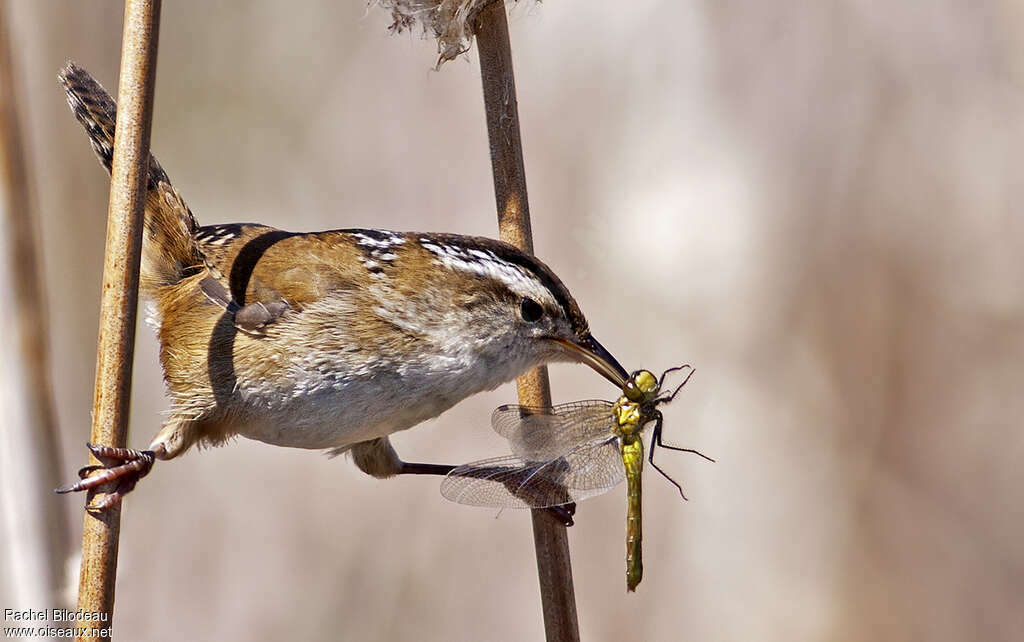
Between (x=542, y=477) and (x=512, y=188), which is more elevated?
(x=512, y=188)

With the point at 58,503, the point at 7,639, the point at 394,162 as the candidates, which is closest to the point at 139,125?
the point at 58,503

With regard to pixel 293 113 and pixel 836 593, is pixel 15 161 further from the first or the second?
pixel 836 593

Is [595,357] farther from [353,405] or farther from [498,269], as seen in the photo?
[353,405]

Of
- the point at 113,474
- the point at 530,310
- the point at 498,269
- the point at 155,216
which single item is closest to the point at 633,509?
the point at 530,310

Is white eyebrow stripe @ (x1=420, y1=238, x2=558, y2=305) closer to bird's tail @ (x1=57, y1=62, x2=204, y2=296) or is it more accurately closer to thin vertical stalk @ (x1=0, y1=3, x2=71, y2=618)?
bird's tail @ (x1=57, y1=62, x2=204, y2=296)

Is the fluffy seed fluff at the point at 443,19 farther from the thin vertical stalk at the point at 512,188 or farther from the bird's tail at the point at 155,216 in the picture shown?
the bird's tail at the point at 155,216

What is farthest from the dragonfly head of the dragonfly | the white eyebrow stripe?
the white eyebrow stripe

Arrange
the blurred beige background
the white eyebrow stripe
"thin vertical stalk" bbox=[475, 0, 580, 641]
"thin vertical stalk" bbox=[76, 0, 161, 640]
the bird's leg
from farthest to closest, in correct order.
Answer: the blurred beige background
the white eyebrow stripe
"thin vertical stalk" bbox=[475, 0, 580, 641]
the bird's leg
"thin vertical stalk" bbox=[76, 0, 161, 640]
